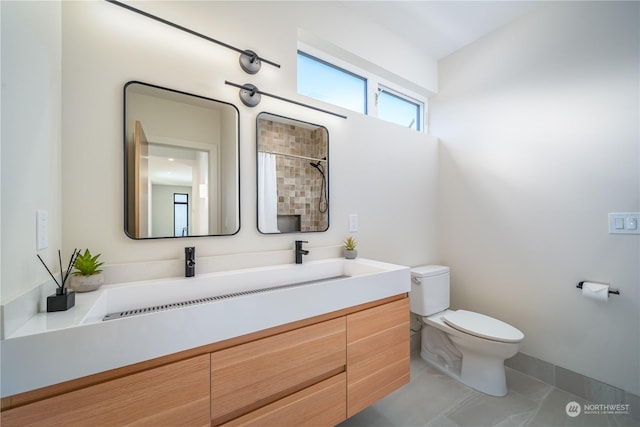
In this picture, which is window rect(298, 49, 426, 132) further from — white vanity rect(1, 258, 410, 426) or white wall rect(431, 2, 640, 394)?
white vanity rect(1, 258, 410, 426)

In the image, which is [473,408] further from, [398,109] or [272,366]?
[398,109]

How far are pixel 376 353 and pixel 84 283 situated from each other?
4.27ft

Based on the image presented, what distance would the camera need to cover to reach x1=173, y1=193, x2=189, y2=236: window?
1.28 m

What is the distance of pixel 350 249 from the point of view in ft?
5.80

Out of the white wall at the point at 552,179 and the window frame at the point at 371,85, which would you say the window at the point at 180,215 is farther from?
the white wall at the point at 552,179

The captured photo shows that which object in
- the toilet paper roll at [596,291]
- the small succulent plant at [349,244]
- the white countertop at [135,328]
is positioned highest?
the small succulent plant at [349,244]

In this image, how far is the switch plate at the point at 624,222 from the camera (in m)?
1.53

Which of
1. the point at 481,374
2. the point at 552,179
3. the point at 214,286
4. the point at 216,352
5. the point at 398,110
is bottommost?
the point at 481,374

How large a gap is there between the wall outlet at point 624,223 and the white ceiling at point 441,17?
5.25ft

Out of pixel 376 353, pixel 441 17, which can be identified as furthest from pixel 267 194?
pixel 441 17

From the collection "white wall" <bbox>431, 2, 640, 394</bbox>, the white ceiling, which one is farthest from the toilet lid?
the white ceiling

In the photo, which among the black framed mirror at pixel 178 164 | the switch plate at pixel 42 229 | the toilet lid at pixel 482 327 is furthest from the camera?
the toilet lid at pixel 482 327

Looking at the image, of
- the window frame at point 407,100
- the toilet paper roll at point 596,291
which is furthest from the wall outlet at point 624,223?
the window frame at point 407,100

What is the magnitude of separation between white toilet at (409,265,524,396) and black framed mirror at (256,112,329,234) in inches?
40.6
